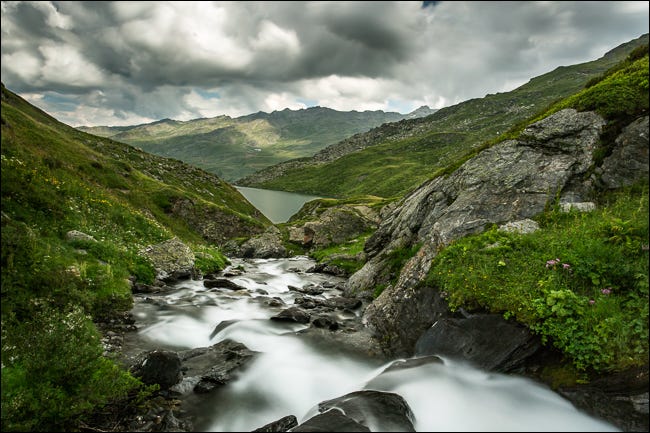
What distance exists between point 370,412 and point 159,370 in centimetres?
645

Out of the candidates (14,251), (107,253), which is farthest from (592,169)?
(107,253)

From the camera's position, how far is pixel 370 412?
923cm

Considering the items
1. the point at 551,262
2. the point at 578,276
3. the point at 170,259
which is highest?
the point at 551,262

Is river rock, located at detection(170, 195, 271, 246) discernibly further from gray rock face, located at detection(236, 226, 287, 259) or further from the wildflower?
the wildflower

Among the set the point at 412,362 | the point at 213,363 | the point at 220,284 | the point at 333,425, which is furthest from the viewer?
the point at 220,284

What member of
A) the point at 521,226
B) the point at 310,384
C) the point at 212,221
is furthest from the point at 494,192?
the point at 212,221

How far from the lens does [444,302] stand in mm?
12812

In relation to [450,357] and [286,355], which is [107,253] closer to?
[286,355]

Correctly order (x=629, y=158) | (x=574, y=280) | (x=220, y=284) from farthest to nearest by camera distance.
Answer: (x=220, y=284), (x=629, y=158), (x=574, y=280)

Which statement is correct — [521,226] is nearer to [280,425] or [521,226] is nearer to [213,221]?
[280,425]

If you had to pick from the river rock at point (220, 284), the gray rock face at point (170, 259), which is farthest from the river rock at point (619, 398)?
A: the gray rock face at point (170, 259)

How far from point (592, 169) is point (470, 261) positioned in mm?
7631

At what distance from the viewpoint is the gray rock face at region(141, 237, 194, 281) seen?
76.9ft

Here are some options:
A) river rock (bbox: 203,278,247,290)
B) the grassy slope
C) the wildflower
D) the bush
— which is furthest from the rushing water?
river rock (bbox: 203,278,247,290)
